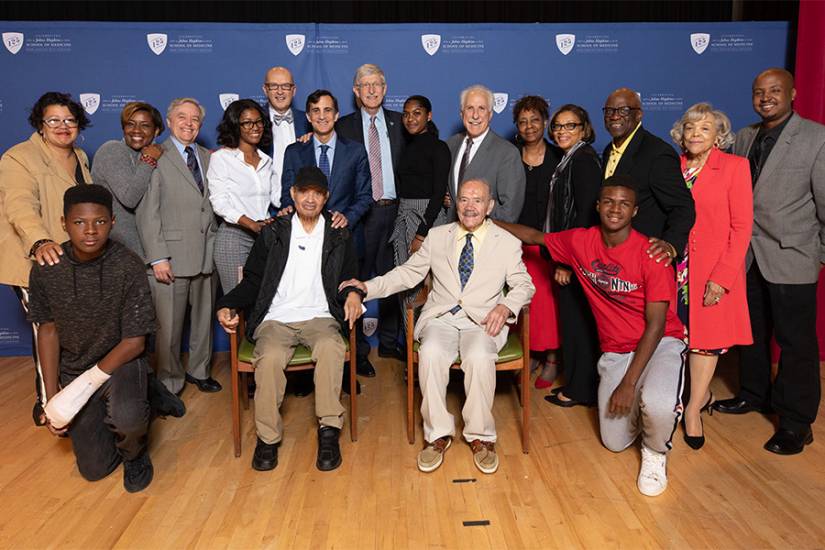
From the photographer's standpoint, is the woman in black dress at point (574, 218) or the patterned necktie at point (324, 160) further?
the patterned necktie at point (324, 160)

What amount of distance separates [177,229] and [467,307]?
169cm

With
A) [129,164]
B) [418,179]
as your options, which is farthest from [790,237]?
[129,164]

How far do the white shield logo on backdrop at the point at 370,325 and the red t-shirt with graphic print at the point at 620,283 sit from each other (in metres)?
1.97

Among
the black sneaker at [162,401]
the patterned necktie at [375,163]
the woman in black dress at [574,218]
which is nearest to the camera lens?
the black sneaker at [162,401]

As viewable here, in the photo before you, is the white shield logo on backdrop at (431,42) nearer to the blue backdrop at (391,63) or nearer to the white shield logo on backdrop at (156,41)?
the blue backdrop at (391,63)

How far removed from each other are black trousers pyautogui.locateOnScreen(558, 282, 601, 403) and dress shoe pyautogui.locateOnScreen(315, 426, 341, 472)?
4.64 ft

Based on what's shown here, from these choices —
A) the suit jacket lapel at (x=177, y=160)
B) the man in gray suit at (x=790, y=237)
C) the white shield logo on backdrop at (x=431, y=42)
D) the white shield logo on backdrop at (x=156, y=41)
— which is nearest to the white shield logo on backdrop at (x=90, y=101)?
the white shield logo on backdrop at (x=156, y=41)

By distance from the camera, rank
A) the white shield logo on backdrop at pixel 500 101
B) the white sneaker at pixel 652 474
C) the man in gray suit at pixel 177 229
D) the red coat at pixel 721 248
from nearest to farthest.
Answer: the white sneaker at pixel 652 474 → the red coat at pixel 721 248 → the man in gray suit at pixel 177 229 → the white shield logo on backdrop at pixel 500 101

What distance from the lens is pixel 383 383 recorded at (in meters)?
4.24

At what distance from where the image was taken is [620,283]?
10.4ft

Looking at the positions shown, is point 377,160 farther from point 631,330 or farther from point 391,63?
point 631,330

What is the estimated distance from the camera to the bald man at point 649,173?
10.7 feet

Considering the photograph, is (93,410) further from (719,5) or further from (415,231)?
(719,5)

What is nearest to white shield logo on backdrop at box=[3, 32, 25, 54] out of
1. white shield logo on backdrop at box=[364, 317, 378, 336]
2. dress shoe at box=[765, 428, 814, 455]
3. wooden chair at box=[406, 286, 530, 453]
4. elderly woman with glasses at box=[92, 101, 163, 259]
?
elderly woman with glasses at box=[92, 101, 163, 259]
